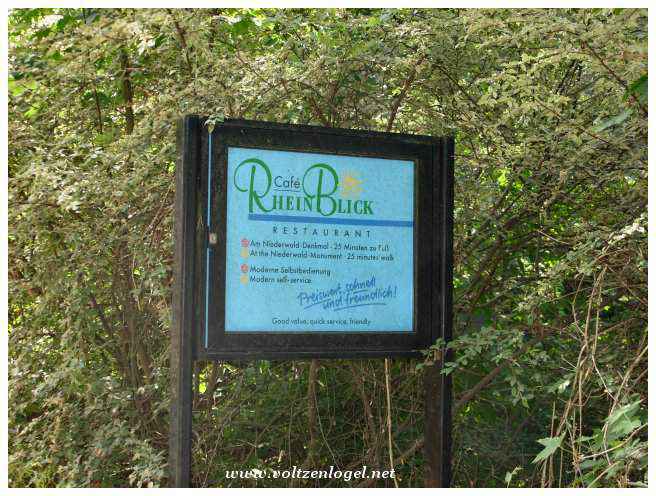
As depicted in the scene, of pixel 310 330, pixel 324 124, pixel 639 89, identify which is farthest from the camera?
pixel 324 124

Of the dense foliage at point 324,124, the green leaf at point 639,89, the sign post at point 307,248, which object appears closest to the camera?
the green leaf at point 639,89

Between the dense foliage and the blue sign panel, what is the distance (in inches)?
19.2

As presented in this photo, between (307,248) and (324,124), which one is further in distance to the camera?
(324,124)

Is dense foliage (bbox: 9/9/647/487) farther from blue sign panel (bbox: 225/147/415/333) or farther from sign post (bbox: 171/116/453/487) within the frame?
blue sign panel (bbox: 225/147/415/333)

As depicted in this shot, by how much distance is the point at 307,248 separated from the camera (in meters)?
4.30

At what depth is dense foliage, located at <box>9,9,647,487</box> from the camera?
4.53 meters

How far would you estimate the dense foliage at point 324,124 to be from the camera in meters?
4.53

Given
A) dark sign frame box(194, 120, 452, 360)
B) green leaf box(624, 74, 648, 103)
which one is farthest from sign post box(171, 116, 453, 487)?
green leaf box(624, 74, 648, 103)

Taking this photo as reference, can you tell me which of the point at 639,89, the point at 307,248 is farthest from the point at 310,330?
the point at 639,89

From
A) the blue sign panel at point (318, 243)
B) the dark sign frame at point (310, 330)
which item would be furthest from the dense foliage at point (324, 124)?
the blue sign panel at point (318, 243)

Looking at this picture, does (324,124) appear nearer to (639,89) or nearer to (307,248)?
(307,248)

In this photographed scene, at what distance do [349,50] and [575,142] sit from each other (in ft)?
3.90

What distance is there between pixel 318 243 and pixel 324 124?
0.96 m

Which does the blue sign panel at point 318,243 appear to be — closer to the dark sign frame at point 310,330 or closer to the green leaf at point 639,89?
the dark sign frame at point 310,330
